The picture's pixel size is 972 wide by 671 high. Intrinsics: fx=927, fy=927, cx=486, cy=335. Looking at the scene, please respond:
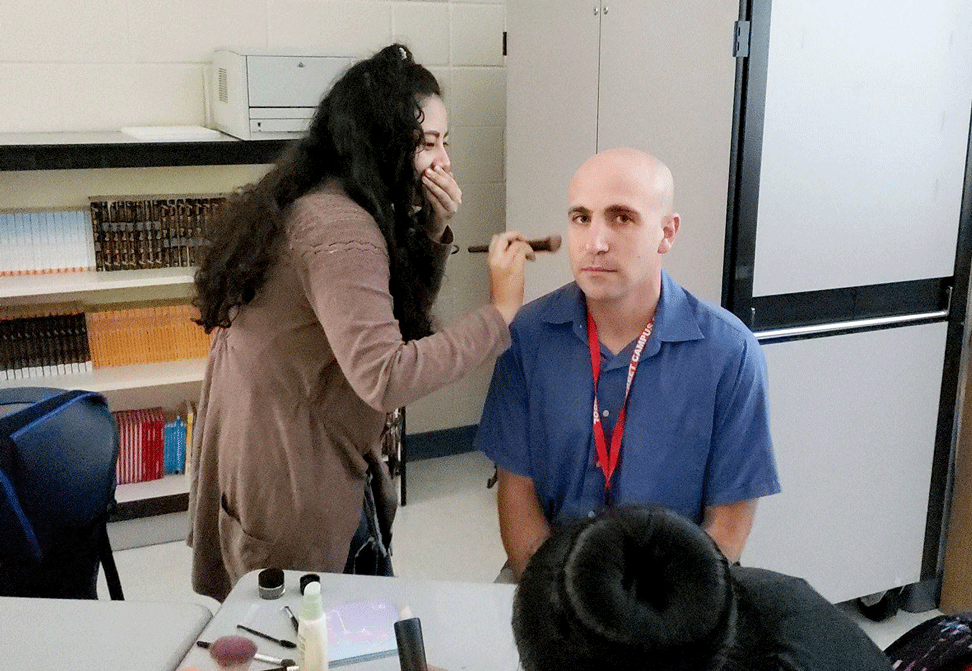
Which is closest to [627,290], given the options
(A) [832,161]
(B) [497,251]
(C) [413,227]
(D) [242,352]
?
(B) [497,251]

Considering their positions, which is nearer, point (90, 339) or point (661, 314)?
point (661, 314)

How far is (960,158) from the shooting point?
7.84 feet

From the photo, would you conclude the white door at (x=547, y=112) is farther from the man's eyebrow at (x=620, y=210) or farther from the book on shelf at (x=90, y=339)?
the book on shelf at (x=90, y=339)

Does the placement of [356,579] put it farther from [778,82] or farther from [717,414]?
[778,82]

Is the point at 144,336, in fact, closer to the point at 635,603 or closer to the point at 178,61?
the point at 178,61

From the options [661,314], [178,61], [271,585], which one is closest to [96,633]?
[271,585]

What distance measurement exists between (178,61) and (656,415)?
232cm

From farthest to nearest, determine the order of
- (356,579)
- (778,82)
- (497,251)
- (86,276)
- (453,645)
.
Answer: (86,276)
(778,82)
(497,251)
(356,579)
(453,645)

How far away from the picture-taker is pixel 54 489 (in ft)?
5.51

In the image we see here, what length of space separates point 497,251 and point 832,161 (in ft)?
3.52

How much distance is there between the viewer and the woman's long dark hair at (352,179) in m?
1.56

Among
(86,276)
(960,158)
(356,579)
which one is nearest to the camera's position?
(356,579)

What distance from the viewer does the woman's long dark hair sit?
156 centimetres

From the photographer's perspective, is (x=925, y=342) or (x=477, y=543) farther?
(x=477, y=543)
